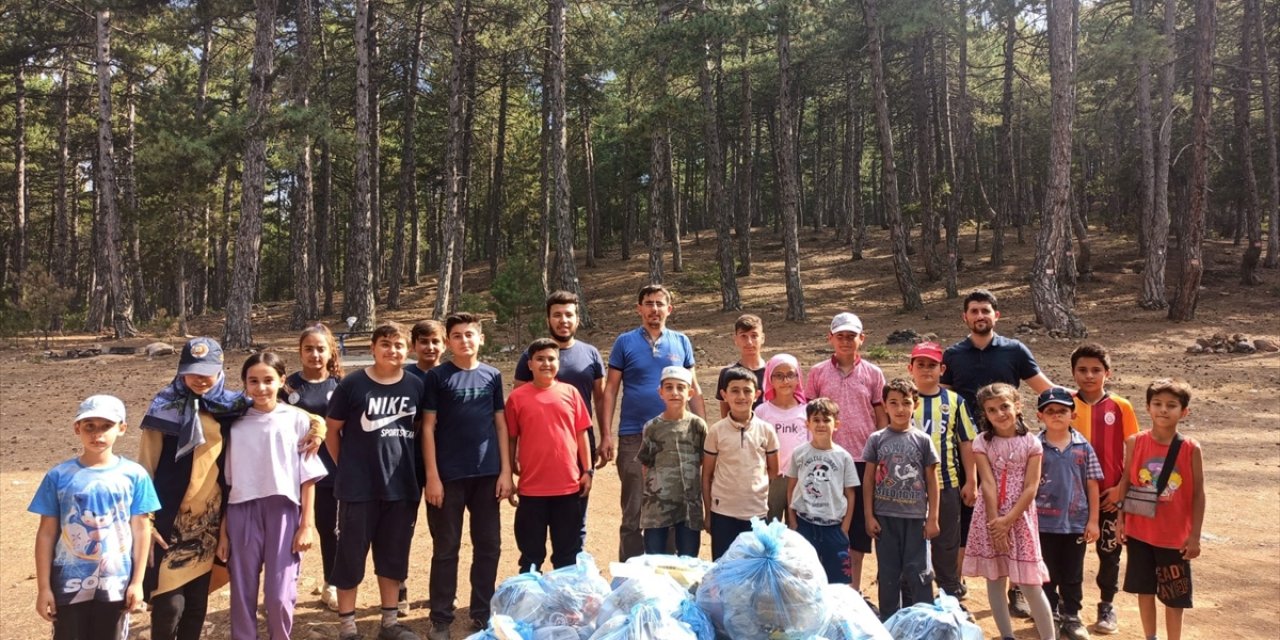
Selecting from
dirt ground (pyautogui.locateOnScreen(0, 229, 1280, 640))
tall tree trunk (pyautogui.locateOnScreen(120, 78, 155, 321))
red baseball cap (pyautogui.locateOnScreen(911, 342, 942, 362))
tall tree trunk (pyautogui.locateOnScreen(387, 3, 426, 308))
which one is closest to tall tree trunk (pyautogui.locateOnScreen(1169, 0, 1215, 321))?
dirt ground (pyautogui.locateOnScreen(0, 229, 1280, 640))

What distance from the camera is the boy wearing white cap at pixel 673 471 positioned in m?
4.49

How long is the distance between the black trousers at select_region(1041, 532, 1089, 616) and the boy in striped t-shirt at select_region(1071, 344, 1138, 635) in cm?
39

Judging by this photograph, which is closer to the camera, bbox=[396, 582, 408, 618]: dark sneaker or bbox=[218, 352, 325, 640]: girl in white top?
bbox=[218, 352, 325, 640]: girl in white top

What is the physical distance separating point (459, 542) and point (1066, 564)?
3.70 m

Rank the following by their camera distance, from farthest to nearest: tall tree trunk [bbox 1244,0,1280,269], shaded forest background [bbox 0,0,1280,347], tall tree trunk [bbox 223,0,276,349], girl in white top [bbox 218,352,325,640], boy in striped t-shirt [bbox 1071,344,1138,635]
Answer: tall tree trunk [bbox 1244,0,1280,269] → shaded forest background [bbox 0,0,1280,347] → tall tree trunk [bbox 223,0,276,349] → boy in striped t-shirt [bbox 1071,344,1138,635] → girl in white top [bbox 218,352,325,640]

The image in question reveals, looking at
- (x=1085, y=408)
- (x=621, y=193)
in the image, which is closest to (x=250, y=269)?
(x=1085, y=408)

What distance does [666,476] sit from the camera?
4.54 meters

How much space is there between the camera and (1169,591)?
416 cm

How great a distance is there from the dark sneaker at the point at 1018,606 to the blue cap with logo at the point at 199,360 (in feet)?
16.5

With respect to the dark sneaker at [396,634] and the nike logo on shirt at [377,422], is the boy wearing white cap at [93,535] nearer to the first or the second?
the nike logo on shirt at [377,422]

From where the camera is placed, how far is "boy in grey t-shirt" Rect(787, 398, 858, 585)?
4355 mm

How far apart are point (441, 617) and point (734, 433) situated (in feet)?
6.66

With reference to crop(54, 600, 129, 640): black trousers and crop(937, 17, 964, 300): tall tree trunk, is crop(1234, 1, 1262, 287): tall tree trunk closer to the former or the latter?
crop(937, 17, 964, 300): tall tree trunk

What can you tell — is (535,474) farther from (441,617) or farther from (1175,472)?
(1175,472)
